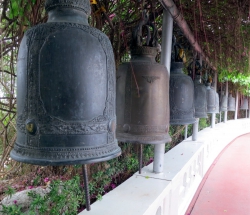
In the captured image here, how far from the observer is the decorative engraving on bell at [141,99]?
49.9 inches

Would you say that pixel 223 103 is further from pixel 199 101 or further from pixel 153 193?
pixel 153 193

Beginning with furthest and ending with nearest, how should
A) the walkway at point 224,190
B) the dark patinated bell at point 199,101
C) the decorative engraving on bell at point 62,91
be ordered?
the walkway at point 224,190, the dark patinated bell at point 199,101, the decorative engraving on bell at point 62,91

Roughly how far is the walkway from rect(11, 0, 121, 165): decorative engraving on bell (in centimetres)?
230

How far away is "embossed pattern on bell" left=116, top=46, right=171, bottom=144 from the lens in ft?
4.16

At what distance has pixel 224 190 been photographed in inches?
129

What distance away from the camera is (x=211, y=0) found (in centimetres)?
185

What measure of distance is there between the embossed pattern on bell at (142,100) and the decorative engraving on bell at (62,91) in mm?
491

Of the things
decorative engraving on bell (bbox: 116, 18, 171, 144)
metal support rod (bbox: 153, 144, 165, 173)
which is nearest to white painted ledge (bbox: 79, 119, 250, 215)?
metal support rod (bbox: 153, 144, 165, 173)

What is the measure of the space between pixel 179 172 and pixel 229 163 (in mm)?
3003

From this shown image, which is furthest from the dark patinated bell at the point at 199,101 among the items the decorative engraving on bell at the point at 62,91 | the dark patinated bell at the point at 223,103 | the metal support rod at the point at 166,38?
the dark patinated bell at the point at 223,103

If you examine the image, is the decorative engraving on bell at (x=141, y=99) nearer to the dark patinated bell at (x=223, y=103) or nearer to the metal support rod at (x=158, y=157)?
the metal support rod at (x=158, y=157)

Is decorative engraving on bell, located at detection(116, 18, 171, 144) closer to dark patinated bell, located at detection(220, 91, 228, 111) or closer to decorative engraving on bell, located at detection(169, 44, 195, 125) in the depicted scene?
decorative engraving on bell, located at detection(169, 44, 195, 125)

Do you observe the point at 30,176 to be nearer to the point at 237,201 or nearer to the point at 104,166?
the point at 104,166

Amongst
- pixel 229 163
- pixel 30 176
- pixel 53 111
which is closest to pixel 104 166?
pixel 30 176
